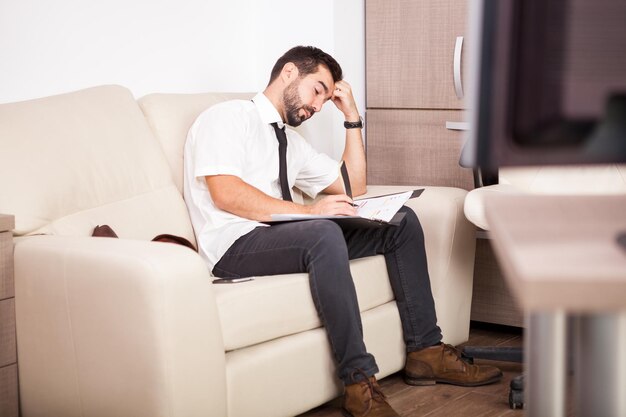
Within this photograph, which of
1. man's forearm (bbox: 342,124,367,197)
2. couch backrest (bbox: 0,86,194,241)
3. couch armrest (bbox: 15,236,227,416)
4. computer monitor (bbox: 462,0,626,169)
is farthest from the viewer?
man's forearm (bbox: 342,124,367,197)

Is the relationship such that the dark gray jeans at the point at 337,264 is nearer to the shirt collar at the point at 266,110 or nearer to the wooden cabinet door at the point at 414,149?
the shirt collar at the point at 266,110

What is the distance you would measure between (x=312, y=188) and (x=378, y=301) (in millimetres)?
543

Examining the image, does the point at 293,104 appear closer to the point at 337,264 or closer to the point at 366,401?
the point at 337,264

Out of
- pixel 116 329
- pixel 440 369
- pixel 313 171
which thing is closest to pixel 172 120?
pixel 313 171

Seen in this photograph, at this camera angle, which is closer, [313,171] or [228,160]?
[228,160]

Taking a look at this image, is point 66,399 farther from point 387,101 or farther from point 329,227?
point 387,101

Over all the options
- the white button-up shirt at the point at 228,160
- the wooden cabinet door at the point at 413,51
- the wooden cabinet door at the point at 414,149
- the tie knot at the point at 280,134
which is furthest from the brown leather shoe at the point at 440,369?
the wooden cabinet door at the point at 413,51

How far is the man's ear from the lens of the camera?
2768 millimetres

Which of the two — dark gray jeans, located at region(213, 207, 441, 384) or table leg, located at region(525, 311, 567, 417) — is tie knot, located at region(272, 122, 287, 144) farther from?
table leg, located at region(525, 311, 567, 417)

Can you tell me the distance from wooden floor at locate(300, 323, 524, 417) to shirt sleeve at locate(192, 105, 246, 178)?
0.72 metres

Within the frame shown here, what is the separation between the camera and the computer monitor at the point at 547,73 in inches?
32.1

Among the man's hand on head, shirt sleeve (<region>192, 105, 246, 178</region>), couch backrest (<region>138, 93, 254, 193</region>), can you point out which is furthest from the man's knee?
the man's hand on head

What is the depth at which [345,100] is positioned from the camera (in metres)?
3.04

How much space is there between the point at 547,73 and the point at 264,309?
4.69 ft
